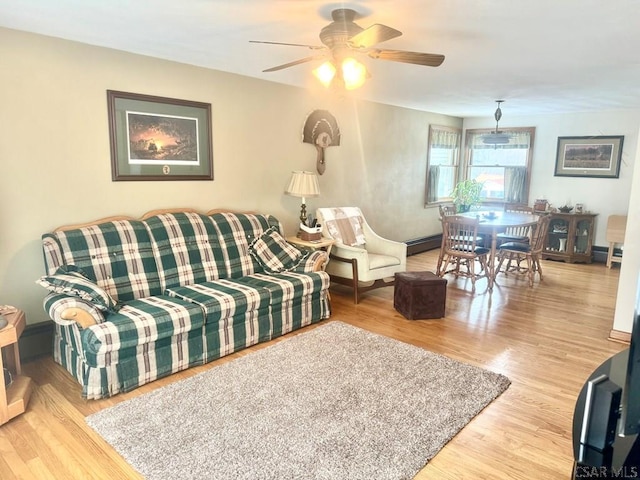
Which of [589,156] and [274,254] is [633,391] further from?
[589,156]

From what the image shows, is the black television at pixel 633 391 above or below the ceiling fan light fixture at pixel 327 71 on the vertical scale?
below

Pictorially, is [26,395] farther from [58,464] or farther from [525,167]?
[525,167]

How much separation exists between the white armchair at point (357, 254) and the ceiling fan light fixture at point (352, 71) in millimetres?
2152

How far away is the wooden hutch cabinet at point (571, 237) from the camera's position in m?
6.50

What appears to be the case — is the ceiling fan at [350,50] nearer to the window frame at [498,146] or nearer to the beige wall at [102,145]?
the beige wall at [102,145]

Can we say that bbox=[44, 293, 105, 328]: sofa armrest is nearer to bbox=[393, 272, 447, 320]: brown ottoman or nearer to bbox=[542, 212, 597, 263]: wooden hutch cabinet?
bbox=[393, 272, 447, 320]: brown ottoman

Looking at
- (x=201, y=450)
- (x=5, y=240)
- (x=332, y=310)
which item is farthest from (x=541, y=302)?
(x=5, y=240)

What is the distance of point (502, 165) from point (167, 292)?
20.6 ft

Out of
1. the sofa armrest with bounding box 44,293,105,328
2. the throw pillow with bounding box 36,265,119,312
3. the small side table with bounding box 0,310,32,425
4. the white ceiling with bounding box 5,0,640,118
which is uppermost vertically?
the white ceiling with bounding box 5,0,640,118

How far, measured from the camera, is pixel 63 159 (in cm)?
320

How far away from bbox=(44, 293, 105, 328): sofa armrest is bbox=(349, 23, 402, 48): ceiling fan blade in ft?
7.34

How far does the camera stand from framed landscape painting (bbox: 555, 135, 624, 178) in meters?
6.39

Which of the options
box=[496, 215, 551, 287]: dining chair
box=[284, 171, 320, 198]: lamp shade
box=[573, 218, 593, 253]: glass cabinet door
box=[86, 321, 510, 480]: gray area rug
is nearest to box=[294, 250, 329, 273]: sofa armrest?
box=[284, 171, 320, 198]: lamp shade

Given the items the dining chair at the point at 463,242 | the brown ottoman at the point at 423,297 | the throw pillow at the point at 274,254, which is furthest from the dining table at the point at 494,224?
the throw pillow at the point at 274,254
